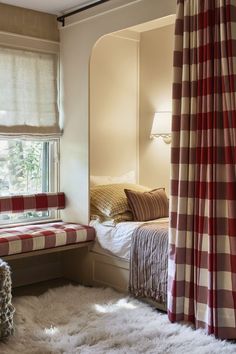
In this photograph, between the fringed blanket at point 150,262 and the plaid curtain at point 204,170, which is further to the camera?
the fringed blanket at point 150,262

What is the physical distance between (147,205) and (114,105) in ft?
3.81

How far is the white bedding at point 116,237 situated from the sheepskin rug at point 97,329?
0.35 m

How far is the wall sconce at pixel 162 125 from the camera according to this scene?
432cm

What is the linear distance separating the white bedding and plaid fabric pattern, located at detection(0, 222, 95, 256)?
9cm

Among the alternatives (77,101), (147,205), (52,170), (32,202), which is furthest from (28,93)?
(147,205)

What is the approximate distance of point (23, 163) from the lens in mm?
4195

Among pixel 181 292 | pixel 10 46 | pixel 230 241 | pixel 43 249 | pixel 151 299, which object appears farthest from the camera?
pixel 10 46

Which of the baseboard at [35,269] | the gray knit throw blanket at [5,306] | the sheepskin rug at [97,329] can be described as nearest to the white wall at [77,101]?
the baseboard at [35,269]

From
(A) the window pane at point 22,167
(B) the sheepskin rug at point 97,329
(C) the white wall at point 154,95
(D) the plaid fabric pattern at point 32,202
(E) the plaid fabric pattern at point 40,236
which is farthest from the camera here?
(C) the white wall at point 154,95

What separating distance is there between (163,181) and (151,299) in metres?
1.41

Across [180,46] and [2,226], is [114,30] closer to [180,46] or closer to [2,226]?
[180,46]

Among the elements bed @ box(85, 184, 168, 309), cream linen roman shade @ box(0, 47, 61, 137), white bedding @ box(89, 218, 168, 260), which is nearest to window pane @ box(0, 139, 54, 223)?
cream linen roman shade @ box(0, 47, 61, 137)

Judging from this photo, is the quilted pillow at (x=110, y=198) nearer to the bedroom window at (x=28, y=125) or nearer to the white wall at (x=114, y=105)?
the white wall at (x=114, y=105)

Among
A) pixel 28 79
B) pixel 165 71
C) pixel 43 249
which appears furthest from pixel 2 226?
pixel 165 71
